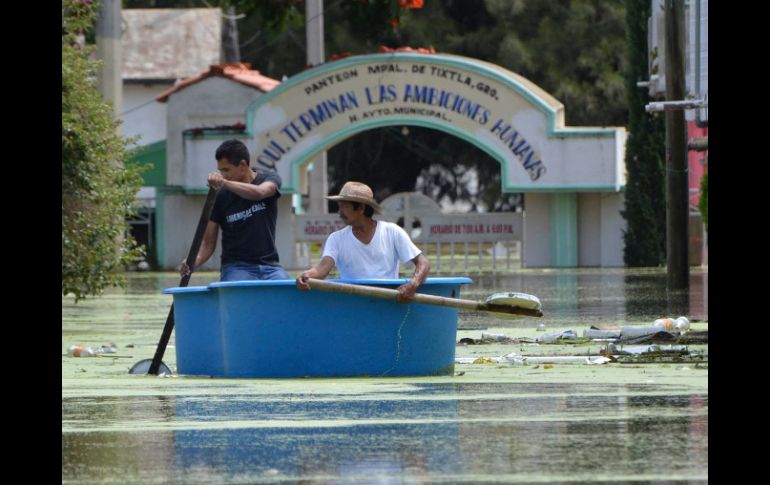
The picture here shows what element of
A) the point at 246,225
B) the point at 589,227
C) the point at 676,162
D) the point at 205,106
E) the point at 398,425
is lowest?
the point at 398,425

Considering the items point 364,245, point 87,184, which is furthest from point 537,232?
point 364,245

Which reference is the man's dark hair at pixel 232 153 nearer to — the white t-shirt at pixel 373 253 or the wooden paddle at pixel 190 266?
the wooden paddle at pixel 190 266

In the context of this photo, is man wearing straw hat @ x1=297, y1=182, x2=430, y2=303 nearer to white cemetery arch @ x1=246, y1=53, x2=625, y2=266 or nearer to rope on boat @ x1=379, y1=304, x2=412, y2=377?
rope on boat @ x1=379, y1=304, x2=412, y2=377

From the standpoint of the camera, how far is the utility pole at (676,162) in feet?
81.1

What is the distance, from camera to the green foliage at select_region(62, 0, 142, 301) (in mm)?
19422

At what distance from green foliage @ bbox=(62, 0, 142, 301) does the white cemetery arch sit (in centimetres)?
1492

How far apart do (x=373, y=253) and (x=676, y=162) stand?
44.3 ft

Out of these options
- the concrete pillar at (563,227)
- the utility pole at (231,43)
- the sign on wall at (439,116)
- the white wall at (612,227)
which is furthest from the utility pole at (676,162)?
the utility pole at (231,43)

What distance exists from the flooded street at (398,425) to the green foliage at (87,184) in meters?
5.17

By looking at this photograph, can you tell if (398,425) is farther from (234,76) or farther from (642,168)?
(234,76)

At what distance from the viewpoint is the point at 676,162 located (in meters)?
25.1

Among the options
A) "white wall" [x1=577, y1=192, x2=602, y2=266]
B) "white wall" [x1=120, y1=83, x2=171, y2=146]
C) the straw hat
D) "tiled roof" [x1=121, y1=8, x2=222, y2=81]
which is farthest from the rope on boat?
"white wall" [x1=120, y1=83, x2=171, y2=146]

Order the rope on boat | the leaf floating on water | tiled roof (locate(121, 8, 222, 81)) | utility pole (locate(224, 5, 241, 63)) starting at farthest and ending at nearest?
1. utility pole (locate(224, 5, 241, 63))
2. tiled roof (locate(121, 8, 222, 81))
3. the leaf floating on water
4. the rope on boat
